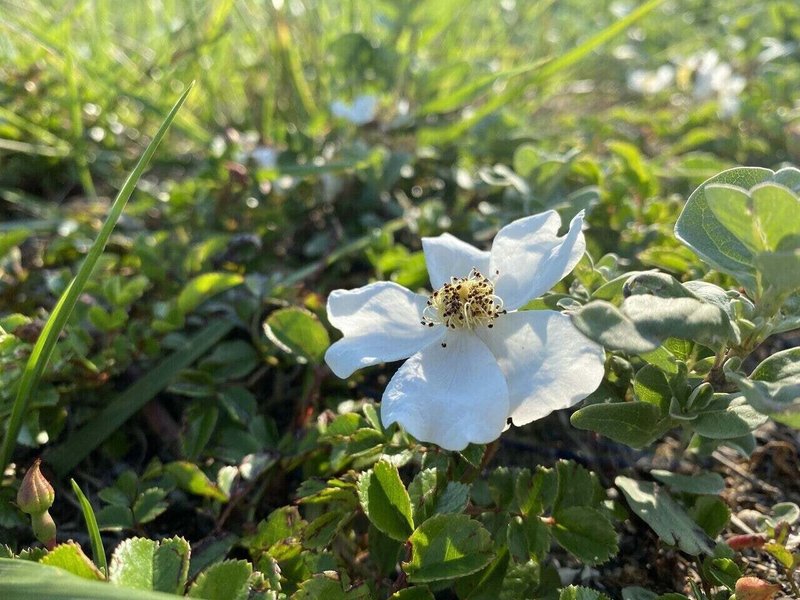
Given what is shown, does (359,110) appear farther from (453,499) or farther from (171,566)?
(171,566)

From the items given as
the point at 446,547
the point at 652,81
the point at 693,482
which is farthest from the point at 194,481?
the point at 652,81

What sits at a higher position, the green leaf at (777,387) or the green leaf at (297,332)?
the green leaf at (297,332)

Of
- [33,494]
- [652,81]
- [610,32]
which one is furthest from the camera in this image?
[652,81]

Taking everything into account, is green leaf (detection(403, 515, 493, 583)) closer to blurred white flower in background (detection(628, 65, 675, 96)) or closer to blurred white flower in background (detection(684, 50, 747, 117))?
blurred white flower in background (detection(684, 50, 747, 117))

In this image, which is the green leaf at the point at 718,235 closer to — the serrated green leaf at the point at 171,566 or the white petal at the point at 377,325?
the white petal at the point at 377,325

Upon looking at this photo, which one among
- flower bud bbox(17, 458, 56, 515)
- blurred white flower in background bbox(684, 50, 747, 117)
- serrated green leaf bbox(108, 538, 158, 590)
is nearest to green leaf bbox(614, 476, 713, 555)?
serrated green leaf bbox(108, 538, 158, 590)

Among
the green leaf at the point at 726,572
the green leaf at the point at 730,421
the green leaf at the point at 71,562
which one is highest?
the green leaf at the point at 71,562

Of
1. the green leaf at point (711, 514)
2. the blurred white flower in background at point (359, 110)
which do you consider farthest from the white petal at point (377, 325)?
the blurred white flower in background at point (359, 110)
